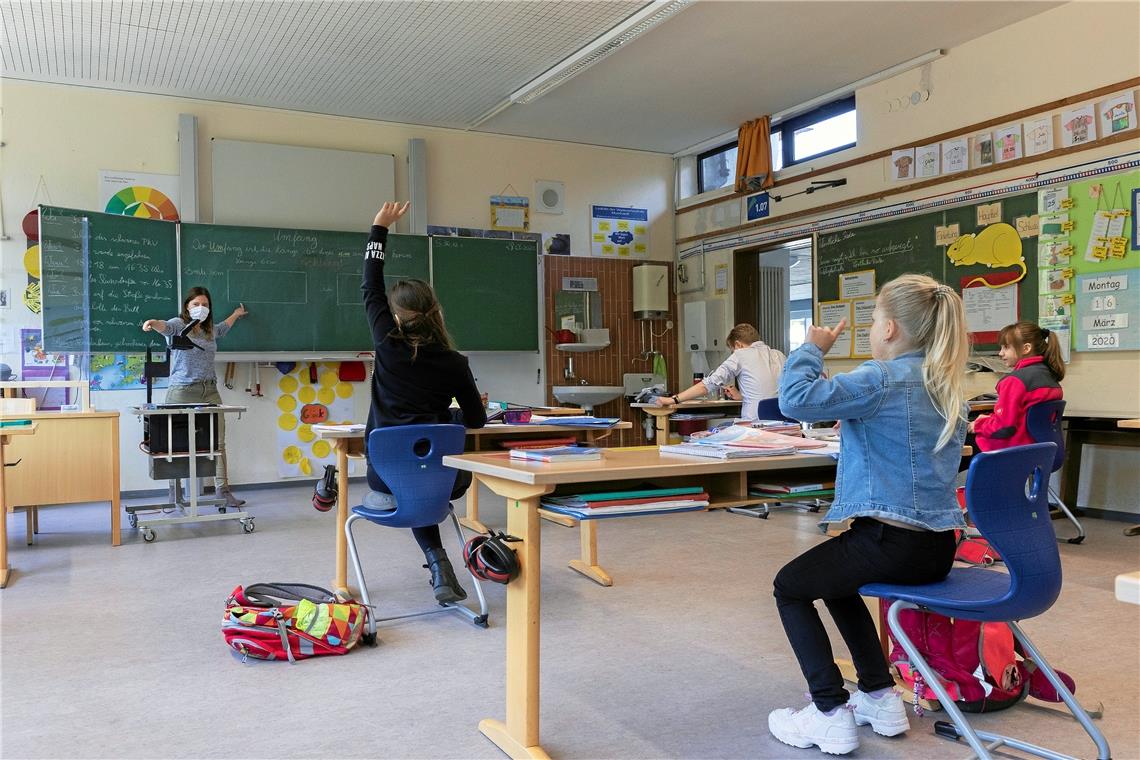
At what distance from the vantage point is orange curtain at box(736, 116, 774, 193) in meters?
7.40

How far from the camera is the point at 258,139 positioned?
6941 mm

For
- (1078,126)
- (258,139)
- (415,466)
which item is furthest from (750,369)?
(258,139)

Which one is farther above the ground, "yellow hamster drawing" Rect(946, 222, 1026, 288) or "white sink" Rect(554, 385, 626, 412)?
"yellow hamster drawing" Rect(946, 222, 1026, 288)

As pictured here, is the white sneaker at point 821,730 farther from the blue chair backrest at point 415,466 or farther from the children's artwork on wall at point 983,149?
the children's artwork on wall at point 983,149

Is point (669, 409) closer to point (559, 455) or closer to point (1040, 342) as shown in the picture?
point (1040, 342)

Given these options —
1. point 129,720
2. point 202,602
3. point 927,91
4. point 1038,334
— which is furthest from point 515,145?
point 129,720

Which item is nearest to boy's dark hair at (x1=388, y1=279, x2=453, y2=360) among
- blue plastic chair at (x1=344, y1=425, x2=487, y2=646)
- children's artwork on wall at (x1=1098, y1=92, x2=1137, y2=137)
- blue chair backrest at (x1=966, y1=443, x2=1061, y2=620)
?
blue plastic chair at (x1=344, y1=425, x2=487, y2=646)

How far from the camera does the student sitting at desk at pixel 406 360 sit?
3.13m

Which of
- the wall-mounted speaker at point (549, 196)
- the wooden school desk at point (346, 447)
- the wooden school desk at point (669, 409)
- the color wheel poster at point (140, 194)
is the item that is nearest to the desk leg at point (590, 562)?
the wooden school desk at point (346, 447)

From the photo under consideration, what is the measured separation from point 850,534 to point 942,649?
58 cm

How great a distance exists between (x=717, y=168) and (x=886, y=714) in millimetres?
6818

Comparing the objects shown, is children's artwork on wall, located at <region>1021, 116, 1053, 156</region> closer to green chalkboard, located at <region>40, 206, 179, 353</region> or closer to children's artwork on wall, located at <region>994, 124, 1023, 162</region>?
children's artwork on wall, located at <region>994, 124, 1023, 162</region>

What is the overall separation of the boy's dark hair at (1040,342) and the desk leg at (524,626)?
11.7ft

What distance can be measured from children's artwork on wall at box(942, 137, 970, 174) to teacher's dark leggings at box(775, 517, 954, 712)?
15.4 feet
